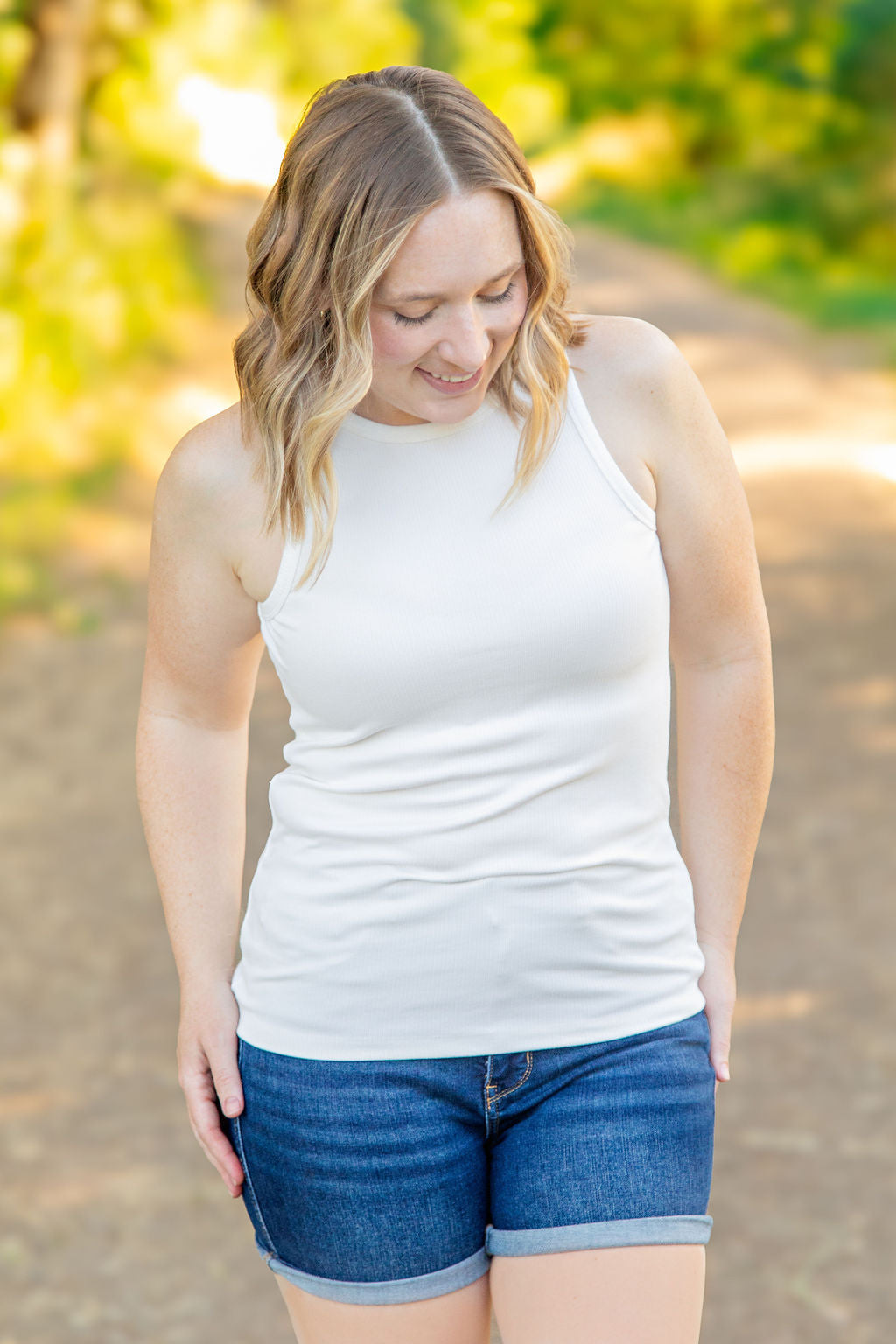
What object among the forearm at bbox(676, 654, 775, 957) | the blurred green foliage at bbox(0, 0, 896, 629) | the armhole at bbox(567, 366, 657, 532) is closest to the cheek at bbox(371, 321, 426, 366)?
the armhole at bbox(567, 366, 657, 532)

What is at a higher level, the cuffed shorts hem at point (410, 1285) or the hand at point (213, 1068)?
the hand at point (213, 1068)

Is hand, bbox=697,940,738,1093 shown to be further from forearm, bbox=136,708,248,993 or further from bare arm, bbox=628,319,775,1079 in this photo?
forearm, bbox=136,708,248,993

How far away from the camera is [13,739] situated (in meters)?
5.46

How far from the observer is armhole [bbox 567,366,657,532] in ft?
4.49

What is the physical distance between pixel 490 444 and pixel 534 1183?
68 cm

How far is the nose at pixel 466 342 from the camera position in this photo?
4.31ft

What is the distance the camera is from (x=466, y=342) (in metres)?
1.31

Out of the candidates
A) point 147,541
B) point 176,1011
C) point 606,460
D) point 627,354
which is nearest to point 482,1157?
point 606,460

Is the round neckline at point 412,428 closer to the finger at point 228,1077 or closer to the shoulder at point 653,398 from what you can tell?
the shoulder at point 653,398

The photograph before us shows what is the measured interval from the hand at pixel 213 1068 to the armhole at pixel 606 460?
25.5 inches

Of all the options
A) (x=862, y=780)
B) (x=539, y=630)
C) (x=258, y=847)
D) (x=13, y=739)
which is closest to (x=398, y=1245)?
(x=539, y=630)

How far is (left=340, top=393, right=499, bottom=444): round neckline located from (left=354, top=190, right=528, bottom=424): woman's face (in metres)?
0.02

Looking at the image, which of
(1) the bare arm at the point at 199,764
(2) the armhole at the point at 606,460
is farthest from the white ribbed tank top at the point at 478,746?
(1) the bare arm at the point at 199,764

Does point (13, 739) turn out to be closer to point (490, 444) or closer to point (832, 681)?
point (832, 681)
